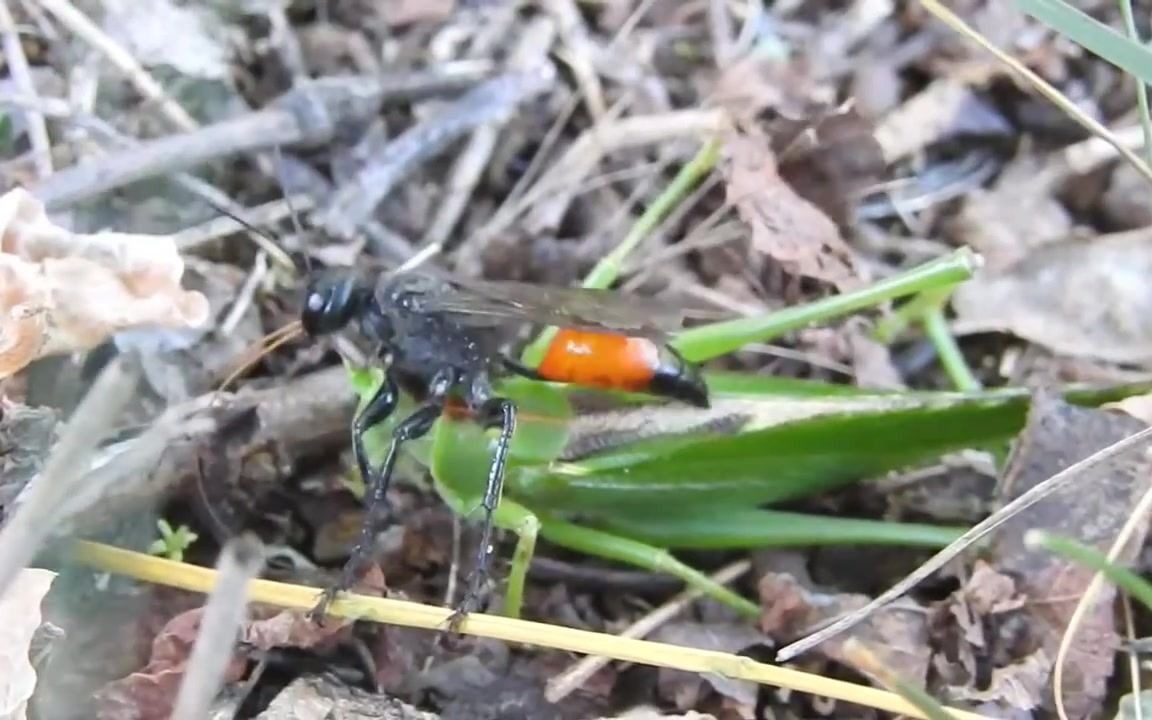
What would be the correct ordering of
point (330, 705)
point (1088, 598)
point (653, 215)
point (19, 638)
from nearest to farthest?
1. point (19, 638)
2. point (330, 705)
3. point (1088, 598)
4. point (653, 215)

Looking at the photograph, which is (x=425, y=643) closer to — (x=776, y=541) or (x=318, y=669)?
(x=318, y=669)

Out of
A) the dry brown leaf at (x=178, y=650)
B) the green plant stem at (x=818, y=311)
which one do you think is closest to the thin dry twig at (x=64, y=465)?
the dry brown leaf at (x=178, y=650)

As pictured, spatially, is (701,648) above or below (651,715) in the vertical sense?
above

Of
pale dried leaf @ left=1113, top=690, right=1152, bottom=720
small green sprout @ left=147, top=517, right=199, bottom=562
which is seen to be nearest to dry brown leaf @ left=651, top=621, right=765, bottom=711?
pale dried leaf @ left=1113, top=690, right=1152, bottom=720

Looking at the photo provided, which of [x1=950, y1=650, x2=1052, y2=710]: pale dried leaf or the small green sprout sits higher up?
the small green sprout

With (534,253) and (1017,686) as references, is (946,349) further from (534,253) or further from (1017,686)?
(534,253)

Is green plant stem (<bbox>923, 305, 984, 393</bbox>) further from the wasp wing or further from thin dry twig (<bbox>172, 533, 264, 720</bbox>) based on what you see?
thin dry twig (<bbox>172, 533, 264, 720</bbox>)

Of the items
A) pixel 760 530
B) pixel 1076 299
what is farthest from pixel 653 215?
pixel 1076 299

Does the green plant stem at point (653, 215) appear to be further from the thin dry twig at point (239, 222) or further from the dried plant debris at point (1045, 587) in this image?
the dried plant debris at point (1045, 587)

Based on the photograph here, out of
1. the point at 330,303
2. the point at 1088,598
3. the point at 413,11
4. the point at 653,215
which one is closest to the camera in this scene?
the point at 1088,598
